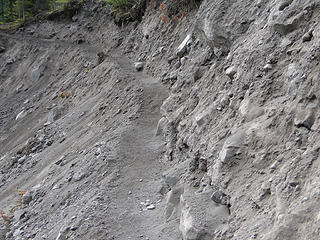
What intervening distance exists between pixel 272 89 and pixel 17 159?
15.7 metres

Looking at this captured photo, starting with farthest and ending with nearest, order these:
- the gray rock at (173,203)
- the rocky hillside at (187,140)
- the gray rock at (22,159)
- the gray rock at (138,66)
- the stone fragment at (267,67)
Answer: the gray rock at (138,66) < the gray rock at (22,159) < the gray rock at (173,203) < the stone fragment at (267,67) < the rocky hillside at (187,140)

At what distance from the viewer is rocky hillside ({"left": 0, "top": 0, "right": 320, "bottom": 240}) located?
6.86 metres

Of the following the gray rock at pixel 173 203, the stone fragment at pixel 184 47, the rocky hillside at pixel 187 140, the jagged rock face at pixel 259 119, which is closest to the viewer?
the jagged rock face at pixel 259 119

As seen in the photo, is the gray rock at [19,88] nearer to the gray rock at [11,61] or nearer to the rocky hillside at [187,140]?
the gray rock at [11,61]

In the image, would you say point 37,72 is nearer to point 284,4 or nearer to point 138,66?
point 138,66

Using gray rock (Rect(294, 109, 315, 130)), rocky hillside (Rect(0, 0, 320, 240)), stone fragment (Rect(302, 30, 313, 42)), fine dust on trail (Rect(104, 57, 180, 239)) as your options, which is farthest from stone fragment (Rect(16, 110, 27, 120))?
gray rock (Rect(294, 109, 315, 130))

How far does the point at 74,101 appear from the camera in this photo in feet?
75.4

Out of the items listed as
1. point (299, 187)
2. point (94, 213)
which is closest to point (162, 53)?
point (94, 213)

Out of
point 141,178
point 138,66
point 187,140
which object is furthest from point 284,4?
point 138,66

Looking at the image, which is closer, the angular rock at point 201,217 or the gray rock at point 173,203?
the angular rock at point 201,217

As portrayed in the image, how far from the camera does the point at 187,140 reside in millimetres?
11352

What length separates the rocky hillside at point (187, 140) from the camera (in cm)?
686

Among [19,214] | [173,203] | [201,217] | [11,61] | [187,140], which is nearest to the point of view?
[201,217]

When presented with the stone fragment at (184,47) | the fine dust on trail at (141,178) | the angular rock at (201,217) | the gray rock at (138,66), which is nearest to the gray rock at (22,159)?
the fine dust on trail at (141,178)
